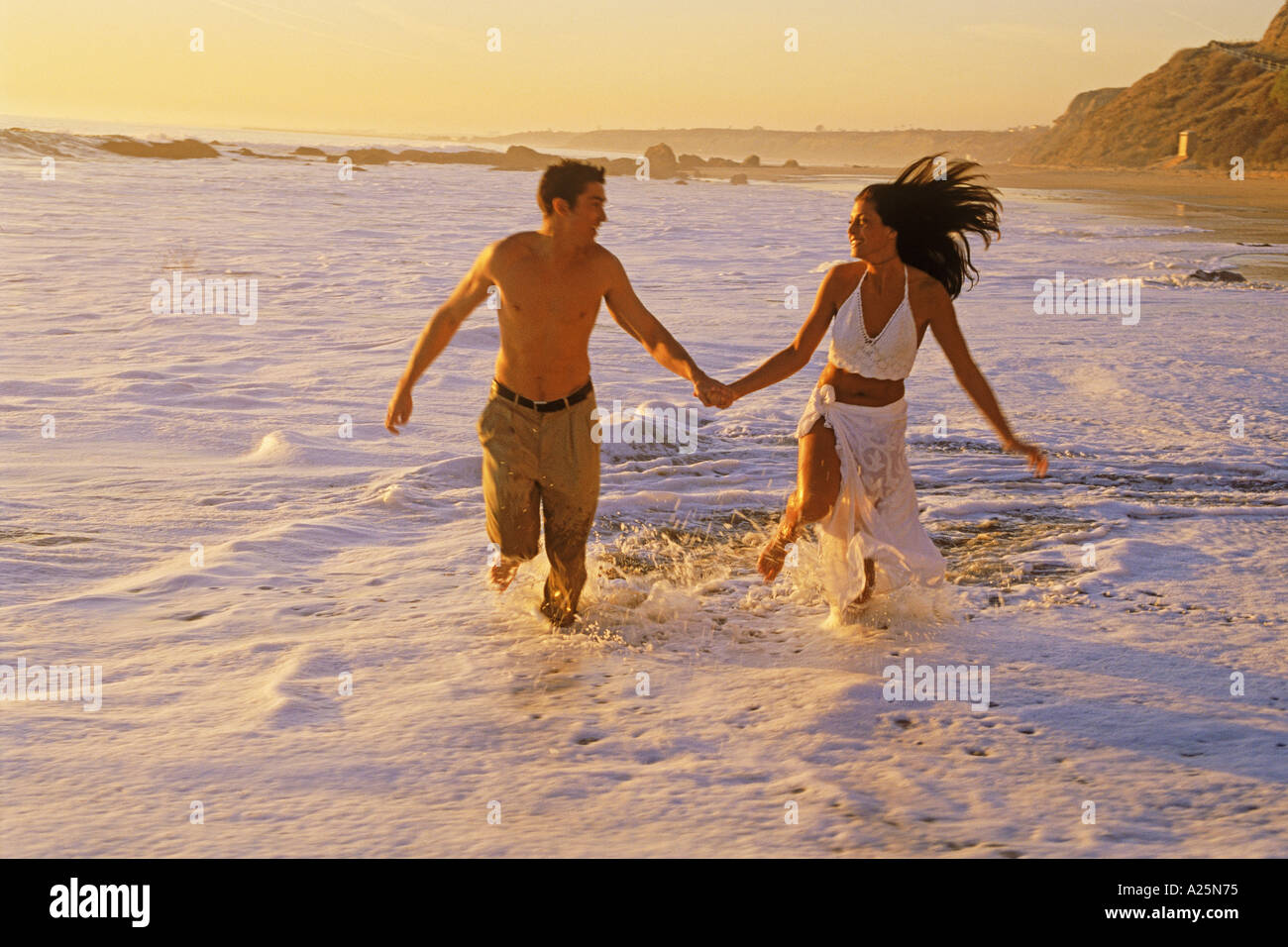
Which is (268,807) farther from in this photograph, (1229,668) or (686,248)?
(686,248)

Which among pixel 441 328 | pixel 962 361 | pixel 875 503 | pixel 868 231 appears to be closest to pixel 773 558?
pixel 875 503

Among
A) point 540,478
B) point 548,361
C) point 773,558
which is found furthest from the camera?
point 773,558

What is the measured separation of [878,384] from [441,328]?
187 centimetres

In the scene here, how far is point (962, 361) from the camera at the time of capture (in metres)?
5.04

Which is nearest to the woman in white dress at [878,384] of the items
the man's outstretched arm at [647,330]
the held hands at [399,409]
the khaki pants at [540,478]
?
the man's outstretched arm at [647,330]

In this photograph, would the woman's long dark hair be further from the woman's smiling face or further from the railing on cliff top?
the railing on cliff top

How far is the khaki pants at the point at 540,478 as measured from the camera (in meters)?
4.84

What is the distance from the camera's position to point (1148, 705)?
14.1 ft

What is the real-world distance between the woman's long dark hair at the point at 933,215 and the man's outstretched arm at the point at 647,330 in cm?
99

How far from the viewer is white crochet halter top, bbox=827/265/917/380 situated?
16.1 ft

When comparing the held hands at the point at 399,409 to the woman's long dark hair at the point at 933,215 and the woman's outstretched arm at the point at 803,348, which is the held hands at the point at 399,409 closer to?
the woman's outstretched arm at the point at 803,348

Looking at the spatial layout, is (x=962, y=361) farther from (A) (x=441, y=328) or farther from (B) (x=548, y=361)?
(A) (x=441, y=328)

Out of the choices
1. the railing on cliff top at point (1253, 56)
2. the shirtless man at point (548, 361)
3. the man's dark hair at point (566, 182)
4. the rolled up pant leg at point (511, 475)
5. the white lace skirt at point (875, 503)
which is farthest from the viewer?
the railing on cliff top at point (1253, 56)
